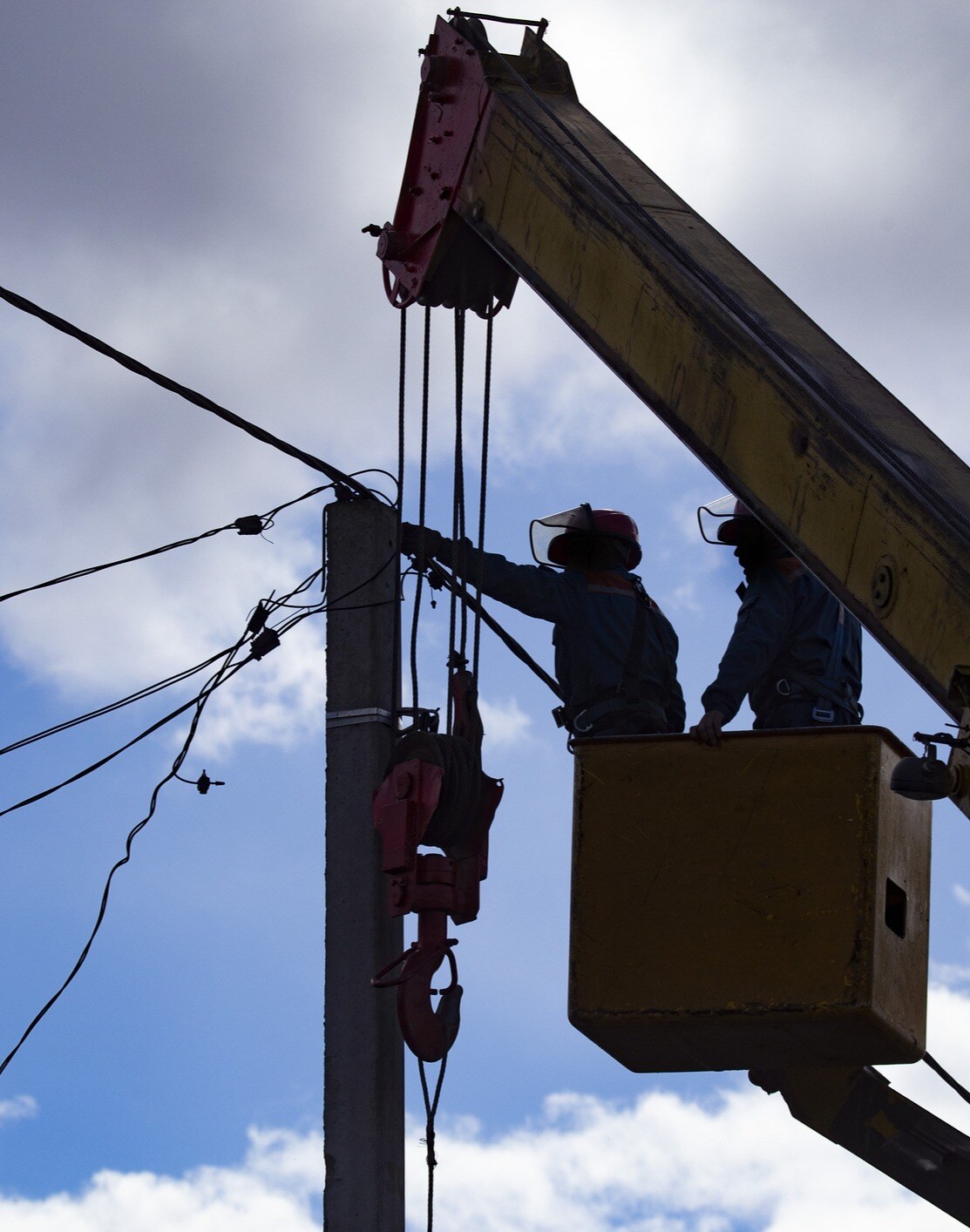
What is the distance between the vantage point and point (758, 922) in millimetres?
6133

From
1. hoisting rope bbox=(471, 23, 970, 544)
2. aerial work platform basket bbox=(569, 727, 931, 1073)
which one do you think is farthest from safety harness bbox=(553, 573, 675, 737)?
hoisting rope bbox=(471, 23, 970, 544)

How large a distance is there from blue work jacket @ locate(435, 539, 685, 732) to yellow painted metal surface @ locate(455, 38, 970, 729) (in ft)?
4.21

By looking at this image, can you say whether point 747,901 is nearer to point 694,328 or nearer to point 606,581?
point 694,328

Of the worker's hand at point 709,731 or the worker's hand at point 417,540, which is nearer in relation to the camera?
the worker's hand at point 709,731

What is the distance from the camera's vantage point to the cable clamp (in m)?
7.70

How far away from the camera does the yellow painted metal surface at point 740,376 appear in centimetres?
545

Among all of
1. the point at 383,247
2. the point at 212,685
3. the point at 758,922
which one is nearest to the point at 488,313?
the point at 383,247

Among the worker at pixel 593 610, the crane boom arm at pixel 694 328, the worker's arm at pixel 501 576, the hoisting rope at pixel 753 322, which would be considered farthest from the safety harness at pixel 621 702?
the hoisting rope at pixel 753 322

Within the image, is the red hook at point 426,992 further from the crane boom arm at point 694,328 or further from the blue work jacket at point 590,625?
the crane boom arm at point 694,328

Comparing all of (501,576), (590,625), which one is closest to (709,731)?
(590,625)

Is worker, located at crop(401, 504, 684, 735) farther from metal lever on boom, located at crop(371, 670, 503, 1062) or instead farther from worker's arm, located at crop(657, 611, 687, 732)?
metal lever on boom, located at crop(371, 670, 503, 1062)

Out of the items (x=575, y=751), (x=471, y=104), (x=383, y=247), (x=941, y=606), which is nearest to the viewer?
(x=941, y=606)

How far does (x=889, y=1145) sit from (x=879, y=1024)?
8.18 ft

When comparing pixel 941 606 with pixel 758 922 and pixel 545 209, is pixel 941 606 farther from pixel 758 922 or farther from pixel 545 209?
pixel 545 209
